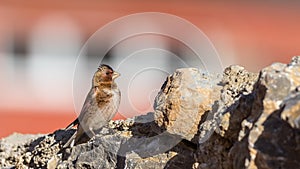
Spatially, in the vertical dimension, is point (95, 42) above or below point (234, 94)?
above

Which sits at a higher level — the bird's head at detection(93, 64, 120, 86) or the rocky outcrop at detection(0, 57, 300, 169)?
the bird's head at detection(93, 64, 120, 86)

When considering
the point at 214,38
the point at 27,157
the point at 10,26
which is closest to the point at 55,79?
the point at 10,26

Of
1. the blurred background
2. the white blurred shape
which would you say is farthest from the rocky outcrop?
the white blurred shape

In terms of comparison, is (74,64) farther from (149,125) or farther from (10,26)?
(149,125)

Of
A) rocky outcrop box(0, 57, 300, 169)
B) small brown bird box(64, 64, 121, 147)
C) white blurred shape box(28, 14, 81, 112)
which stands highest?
white blurred shape box(28, 14, 81, 112)

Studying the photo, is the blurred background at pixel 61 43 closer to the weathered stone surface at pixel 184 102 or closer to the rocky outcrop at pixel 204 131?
the rocky outcrop at pixel 204 131

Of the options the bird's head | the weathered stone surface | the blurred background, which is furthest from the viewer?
the blurred background

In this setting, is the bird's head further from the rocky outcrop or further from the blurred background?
the blurred background

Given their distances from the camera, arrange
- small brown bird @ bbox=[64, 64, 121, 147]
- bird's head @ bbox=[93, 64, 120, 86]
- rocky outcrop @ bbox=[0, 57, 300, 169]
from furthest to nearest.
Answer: bird's head @ bbox=[93, 64, 120, 86] → small brown bird @ bbox=[64, 64, 121, 147] → rocky outcrop @ bbox=[0, 57, 300, 169]

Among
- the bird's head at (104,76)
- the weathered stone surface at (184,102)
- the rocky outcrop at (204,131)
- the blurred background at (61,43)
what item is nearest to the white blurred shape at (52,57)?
the blurred background at (61,43)
